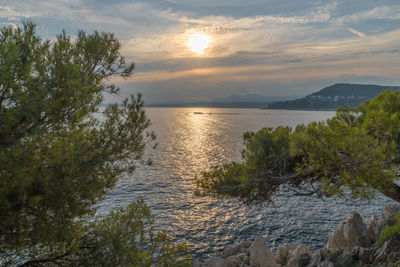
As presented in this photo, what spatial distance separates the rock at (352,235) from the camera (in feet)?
37.2

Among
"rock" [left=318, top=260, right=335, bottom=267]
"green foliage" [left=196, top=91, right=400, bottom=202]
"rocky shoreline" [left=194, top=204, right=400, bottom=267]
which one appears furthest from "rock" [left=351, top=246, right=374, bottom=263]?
"green foliage" [left=196, top=91, right=400, bottom=202]

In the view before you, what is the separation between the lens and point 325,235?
1628 centimetres

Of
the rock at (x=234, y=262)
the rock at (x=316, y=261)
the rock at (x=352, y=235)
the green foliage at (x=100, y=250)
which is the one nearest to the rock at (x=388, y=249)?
the rock at (x=316, y=261)

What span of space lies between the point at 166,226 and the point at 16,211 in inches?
563

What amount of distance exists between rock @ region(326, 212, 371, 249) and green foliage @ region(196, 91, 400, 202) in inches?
122

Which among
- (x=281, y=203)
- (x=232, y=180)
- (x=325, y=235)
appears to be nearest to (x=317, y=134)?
(x=232, y=180)

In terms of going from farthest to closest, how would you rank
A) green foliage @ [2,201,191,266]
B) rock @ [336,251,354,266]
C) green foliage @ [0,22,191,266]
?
rock @ [336,251,354,266], green foliage @ [2,201,191,266], green foliage @ [0,22,191,266]

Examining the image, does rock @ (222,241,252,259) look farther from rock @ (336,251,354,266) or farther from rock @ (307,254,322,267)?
rock @ (336,251,354,266)

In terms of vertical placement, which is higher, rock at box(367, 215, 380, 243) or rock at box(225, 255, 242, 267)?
rock at box(367, 215, 380, 243)

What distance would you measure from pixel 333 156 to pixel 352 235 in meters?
6.54

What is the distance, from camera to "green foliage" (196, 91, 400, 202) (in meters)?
6.96

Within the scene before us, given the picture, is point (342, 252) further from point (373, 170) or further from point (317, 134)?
point (317, 134)

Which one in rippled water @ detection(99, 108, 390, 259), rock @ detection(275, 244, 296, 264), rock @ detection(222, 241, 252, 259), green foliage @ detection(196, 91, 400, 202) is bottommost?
rippled water @ detection(99, 108, 390, 259)

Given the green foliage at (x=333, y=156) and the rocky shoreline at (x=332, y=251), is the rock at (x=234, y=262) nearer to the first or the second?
the rocky shoreline at (x=332, y=251)
